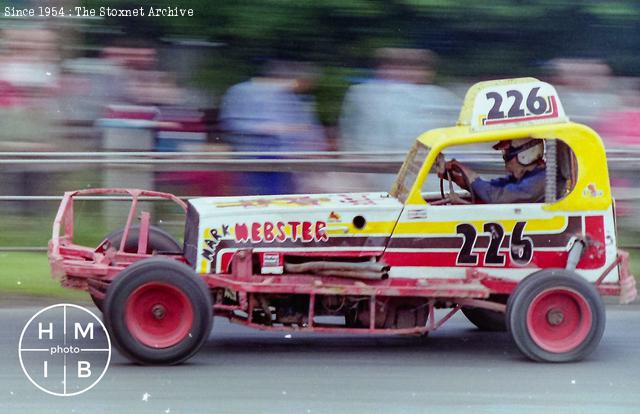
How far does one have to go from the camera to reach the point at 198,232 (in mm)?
7605

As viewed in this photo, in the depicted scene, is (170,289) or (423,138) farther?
(423,138)

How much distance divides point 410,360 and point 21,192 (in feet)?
14.4

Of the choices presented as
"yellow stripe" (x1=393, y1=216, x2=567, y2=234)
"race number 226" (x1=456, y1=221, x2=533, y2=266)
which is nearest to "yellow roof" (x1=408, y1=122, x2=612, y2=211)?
"yellow stripe" (x1=393, y1=216, x2=567, y2=234)

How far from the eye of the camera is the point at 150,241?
846cm

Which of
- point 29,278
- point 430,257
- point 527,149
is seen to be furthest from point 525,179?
point 29,278

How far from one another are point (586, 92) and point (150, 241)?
459 centimetres

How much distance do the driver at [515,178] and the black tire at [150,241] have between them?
2.00 metres

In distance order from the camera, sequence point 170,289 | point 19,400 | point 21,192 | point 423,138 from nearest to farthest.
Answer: point 19,400, point 170,289, point 423,138, point 21,192

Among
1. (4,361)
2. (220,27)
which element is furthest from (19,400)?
(220,27)

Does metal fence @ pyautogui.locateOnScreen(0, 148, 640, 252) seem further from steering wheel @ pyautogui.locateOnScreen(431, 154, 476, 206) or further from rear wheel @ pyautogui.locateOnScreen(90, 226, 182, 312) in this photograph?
steering wheel @ pyautogui.locateOnScreen(431, 154, 476, 206)

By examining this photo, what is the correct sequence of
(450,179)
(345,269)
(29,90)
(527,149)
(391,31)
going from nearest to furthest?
(345,269)
(527,149)
(450,179)
(29,90)
(391,31)

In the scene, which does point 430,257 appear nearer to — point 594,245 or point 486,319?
point 594,245

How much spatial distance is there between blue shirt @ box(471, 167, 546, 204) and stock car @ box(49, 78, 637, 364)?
88 mm

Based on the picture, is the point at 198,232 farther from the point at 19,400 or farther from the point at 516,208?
the point at 516,208
